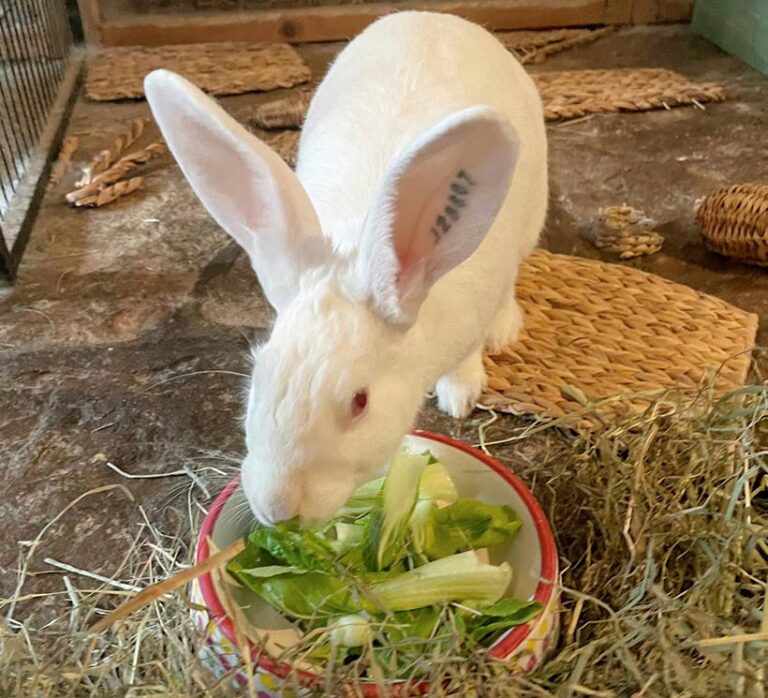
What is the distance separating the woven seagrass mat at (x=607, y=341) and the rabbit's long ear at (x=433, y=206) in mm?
649

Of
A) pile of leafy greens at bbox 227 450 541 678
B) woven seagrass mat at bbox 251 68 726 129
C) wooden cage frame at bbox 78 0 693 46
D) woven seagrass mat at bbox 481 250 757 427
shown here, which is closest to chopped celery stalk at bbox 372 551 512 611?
pile of leafy greens at bbox 227 450 541 678

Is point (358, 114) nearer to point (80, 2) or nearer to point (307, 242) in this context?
point (307, 242)

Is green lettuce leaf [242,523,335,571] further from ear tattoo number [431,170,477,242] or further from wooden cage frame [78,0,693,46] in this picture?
wooden cage frame [78,0,693,46]

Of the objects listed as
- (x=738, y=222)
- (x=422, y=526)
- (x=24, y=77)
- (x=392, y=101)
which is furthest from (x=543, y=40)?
(x=422, y=526)

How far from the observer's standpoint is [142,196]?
2963mm

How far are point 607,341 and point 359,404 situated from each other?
1085mm

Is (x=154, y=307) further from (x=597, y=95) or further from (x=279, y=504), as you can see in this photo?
(x=597, y=95)

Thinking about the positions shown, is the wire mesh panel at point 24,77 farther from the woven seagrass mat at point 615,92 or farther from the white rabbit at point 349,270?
the woven seagrass mat at point 615,92

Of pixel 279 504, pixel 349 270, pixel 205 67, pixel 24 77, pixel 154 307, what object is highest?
pixel 349 270

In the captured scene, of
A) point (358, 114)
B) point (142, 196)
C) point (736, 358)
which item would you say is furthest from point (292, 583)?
point (142, 196)

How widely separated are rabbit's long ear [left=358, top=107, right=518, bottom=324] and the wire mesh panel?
193 cm

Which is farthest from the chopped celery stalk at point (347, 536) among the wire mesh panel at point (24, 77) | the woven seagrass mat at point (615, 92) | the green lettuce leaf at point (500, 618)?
the woven seagrass mat at point (615, 92)

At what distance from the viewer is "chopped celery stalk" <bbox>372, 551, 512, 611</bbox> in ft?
4.17

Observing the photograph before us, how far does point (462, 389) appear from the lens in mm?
1956
